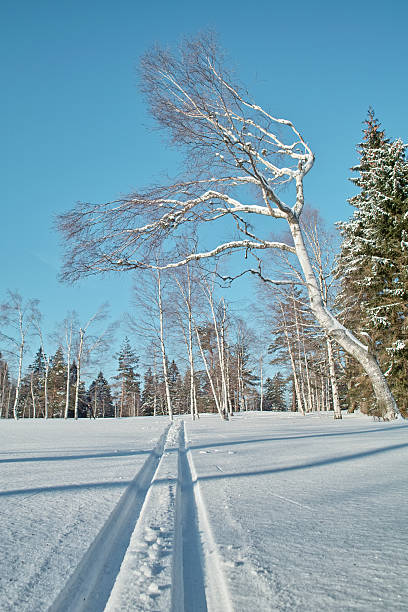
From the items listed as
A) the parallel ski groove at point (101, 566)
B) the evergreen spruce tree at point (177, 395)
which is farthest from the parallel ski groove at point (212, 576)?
the evergreen spruce tree at point (177, 395)

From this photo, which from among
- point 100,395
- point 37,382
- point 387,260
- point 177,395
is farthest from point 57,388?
point 387,260

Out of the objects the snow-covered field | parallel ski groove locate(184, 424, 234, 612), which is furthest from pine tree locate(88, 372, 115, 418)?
parallel ski groove locate(184, 424, 234, 612)

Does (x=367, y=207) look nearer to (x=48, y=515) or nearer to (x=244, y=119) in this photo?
(x=244, y=119)

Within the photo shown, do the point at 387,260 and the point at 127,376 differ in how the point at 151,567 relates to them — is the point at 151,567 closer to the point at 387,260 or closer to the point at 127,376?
the point at 387,260

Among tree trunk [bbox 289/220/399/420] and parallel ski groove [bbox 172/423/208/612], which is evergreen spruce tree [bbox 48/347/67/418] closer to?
tree trunk [bbox 289/220/399/420]

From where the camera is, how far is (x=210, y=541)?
4.36 feet

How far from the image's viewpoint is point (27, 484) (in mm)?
2381

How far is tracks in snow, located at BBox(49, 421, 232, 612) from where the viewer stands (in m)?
0.98

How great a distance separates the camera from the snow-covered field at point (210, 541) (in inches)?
36.8

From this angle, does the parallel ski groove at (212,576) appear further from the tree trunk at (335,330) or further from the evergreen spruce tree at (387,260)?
the evergreen spruce tree at (387,260)

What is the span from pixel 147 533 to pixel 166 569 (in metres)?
0.39

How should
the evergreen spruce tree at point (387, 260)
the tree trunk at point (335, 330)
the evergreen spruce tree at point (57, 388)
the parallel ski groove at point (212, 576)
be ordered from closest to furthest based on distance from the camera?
1. the parallel ski groove at point (212, 576)
2. the tree trunk at point (335, 330)
3. the evergreen spruce tree at point (387, 260)
4. the evergreen spruce tree at point (57, 388)

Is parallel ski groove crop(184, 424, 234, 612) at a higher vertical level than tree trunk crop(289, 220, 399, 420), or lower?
lower

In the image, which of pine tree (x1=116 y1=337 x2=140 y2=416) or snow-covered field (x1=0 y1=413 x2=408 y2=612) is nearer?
snow-covered field (x1=0 y1=413 x2=408 y2=612)
